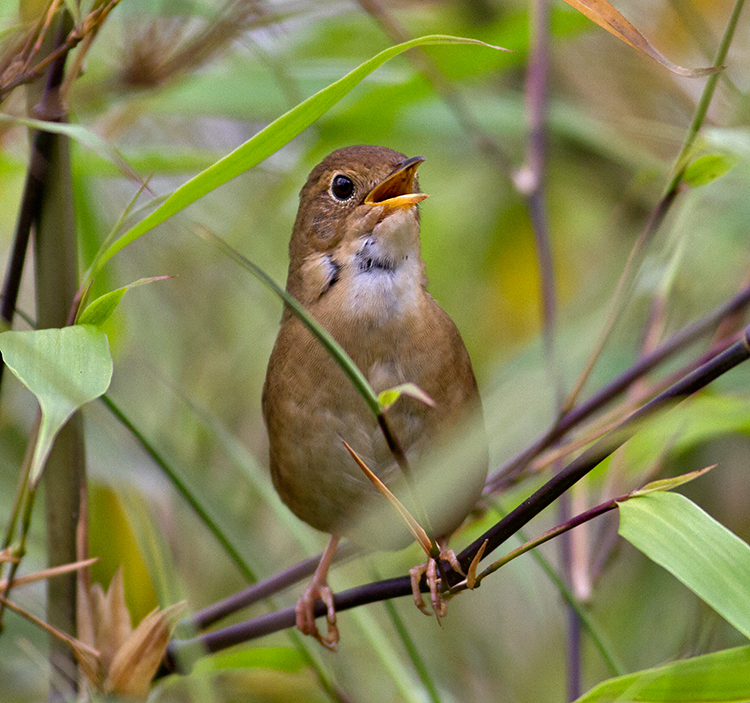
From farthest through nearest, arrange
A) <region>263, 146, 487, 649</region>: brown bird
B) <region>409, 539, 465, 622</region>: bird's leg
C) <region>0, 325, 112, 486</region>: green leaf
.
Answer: <region>263, 146, 487, 649</region>: brown bird
<region>409, 539, 465, 622</region>: bird's leg
<region>0, 325, 112, 486</region>: green leaf

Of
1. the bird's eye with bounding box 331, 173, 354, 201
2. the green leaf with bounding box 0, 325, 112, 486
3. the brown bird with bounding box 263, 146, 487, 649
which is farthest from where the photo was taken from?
the bird's eye with bounding box 331, 173, 354, 201

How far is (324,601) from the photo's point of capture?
1.92 m

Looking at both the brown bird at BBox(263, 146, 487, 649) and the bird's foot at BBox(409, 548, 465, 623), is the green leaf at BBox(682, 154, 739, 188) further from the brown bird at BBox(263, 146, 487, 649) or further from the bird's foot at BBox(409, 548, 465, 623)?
the bird's foot at BBox(409, 548, 465, 623)

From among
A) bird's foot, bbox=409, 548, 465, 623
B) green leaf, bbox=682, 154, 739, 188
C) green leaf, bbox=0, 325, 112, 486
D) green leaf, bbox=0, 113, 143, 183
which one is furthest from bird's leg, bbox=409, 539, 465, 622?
green leaf, bbox=682, 154, 739, 188

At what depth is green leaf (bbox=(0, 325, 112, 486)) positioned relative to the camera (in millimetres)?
1105

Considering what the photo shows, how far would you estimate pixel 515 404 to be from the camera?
8.87ft

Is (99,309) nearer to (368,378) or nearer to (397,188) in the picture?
(368,378)

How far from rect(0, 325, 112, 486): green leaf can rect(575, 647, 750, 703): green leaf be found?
813 millimetres

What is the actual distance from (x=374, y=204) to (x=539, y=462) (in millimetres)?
694

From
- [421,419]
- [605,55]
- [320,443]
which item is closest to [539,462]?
[421,419]

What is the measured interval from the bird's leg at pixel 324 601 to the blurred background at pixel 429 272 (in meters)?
0.06

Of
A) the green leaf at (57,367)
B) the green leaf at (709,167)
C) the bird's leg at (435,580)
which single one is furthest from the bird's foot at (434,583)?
the green leaf at (709,167)

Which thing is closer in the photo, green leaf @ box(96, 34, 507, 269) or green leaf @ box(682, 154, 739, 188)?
green leaf @ box(96, 34, 507, 269)

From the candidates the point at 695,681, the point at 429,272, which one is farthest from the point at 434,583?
the point at 429,272
